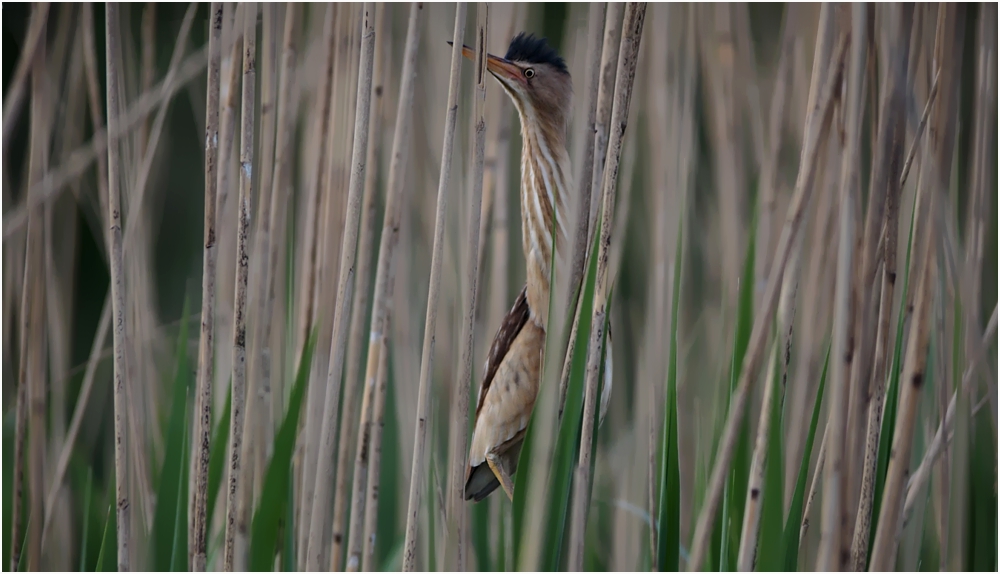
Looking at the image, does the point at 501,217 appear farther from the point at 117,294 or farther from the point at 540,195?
the point at 117,294

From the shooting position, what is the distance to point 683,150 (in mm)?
827

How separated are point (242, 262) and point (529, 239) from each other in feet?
1.11

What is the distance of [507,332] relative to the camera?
35.6 inches

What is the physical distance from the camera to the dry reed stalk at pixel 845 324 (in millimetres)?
581

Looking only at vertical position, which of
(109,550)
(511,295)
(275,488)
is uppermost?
(511,295)

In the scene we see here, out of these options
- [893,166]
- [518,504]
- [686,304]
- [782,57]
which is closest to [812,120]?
[893,166]

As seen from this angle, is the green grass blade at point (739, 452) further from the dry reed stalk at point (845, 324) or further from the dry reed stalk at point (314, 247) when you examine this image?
the dry reed stalk at point (314, 247)

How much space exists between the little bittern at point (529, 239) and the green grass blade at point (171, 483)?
343 millimetres

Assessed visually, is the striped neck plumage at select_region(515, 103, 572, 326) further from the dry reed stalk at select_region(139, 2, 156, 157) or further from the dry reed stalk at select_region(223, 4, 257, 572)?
the dry reed stalk at select_region(139, 2, 156, 157)

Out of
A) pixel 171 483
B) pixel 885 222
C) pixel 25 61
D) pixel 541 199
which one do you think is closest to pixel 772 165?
pixel 885 222

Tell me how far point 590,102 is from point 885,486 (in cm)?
48

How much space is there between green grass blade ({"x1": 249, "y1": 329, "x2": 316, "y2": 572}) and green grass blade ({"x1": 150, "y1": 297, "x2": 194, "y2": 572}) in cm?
10

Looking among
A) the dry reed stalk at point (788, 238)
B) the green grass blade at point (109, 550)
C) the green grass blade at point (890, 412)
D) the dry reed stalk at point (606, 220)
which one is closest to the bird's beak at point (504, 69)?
the dry reed stalk at point (606, 220)

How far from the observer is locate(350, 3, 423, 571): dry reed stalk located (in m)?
0.68
